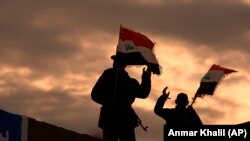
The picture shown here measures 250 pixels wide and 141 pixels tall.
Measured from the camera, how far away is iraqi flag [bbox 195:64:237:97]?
59.1 feet

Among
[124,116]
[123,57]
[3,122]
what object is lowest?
[3,122]

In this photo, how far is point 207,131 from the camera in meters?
13.0

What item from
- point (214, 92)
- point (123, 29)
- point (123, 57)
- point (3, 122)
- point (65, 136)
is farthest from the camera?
point (214, 92)

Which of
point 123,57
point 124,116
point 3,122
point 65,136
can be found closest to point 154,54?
point 123,57

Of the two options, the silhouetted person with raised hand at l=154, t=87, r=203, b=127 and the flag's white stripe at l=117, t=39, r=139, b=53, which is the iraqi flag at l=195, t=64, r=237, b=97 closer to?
the silhouetted person with raised hand at l=154, t=87, r=203, b=127

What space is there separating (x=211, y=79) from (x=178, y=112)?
3421 mm

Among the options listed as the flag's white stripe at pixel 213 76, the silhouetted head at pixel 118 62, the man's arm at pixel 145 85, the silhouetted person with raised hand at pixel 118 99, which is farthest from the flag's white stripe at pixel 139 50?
the flag's white stripe at pixel 213 76

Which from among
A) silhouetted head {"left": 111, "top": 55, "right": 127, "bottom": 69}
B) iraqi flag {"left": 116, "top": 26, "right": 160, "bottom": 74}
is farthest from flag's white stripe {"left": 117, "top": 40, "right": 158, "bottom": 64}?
silhouetted head {"left": 111, "top": 55, "right": 127, "bottom": 69}

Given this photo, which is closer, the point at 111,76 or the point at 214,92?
the point at 111,76

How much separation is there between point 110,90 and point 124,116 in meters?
0.52

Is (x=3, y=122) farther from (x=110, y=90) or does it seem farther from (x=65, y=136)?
(x=65, y=136)

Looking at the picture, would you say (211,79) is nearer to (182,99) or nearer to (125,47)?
(182,99)

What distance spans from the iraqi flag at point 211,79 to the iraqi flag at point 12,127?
8782 millimetres

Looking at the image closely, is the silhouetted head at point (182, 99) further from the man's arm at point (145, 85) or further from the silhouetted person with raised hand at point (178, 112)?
the man's arm at point (145, 85)
